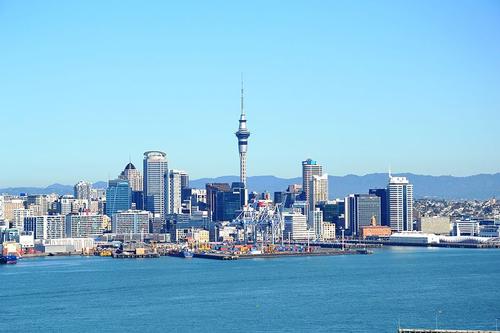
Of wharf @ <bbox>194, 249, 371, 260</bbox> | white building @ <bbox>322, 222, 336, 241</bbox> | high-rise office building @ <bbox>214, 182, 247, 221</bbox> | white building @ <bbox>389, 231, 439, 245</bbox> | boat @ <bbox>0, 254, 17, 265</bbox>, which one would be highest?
high-rise office building @ <bbox>214, 182, 247, 221</bbox>

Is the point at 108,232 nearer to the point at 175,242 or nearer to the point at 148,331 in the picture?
the point at 175,242

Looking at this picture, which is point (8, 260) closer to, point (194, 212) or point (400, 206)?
point (194, 212)

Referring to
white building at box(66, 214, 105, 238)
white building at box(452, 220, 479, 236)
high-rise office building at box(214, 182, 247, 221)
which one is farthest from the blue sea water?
high-rise office building at box(214, 182, 247, 221)

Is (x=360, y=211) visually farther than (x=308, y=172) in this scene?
No

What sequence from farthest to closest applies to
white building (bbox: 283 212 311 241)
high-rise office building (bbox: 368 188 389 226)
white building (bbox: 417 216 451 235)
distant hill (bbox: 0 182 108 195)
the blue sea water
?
distant hill (bbox: 0 182 108 195) < high-rise office building (bbox: 368 188 389 226) < white building (bbox: 417 216 451 235) < white building (bbox: 283 212 311 241) < the blue sea water

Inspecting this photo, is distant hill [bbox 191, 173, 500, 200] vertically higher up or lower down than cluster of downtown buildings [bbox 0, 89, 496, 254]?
higher up

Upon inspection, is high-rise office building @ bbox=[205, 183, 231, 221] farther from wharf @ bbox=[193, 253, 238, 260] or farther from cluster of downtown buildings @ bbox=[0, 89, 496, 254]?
wharf @ bbox=[193, 253, 238, 260]

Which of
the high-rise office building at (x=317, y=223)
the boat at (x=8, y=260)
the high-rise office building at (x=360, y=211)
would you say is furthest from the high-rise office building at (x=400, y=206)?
the boat at (x=8, y=260)

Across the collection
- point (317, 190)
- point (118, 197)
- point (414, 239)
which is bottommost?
point (414, 239)

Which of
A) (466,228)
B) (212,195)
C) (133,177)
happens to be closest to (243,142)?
(212,195)
